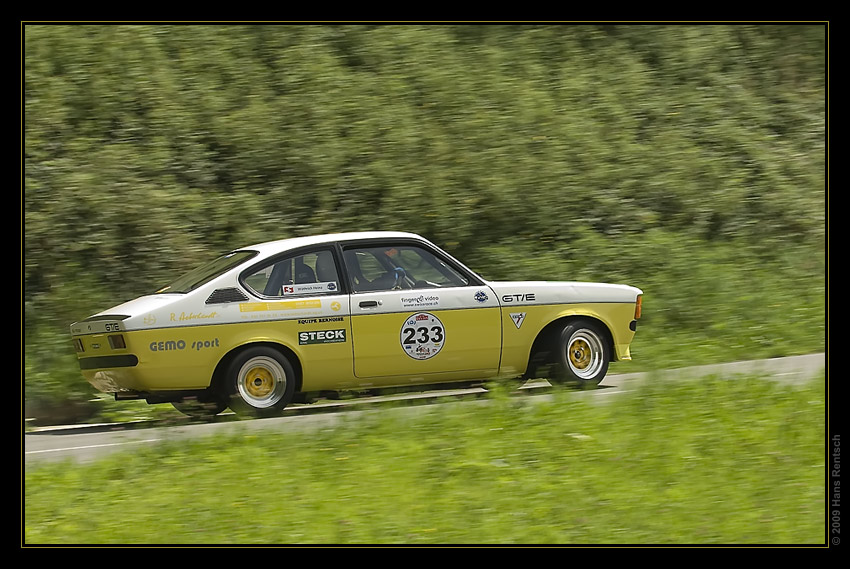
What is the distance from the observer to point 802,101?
58.4ft

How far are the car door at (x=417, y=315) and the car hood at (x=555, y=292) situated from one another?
0.55ft

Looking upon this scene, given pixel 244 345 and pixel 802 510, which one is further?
pixel 244 345

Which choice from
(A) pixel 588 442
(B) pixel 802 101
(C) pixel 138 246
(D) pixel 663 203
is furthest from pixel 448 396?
(B) pixel 802 101

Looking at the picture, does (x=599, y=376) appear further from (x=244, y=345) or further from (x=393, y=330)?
(x=244, y=345)

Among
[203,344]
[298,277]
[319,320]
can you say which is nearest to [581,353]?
[319,320]

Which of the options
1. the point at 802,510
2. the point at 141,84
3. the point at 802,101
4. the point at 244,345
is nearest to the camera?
the point at 802,510

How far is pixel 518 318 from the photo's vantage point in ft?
29.9

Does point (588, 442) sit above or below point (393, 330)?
below

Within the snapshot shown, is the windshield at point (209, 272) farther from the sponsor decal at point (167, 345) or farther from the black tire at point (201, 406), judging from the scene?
the black tire at point (201, 406)

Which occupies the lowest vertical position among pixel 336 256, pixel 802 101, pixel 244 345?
pixel 244 345

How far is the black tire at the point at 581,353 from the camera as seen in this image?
929cm

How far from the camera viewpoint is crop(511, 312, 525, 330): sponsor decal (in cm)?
911

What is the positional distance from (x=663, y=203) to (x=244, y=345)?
857 cm

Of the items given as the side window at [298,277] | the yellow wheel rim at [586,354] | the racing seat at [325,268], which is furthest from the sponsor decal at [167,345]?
the yellow wheel rim at [586,354]
